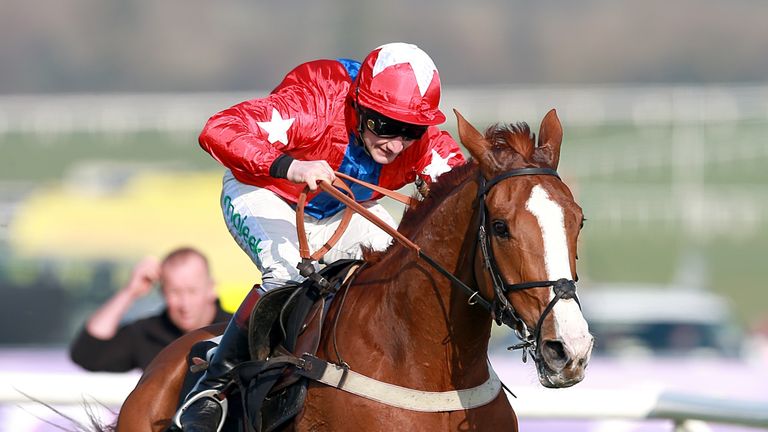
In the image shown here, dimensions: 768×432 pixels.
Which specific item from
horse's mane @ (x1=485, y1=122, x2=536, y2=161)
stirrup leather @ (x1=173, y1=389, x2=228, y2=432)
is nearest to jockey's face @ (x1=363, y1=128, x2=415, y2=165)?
horse's mane @ (x1=485, y1=122, x2=536, y2=161)

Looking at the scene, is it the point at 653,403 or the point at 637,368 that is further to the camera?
the point at 637,368

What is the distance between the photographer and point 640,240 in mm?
28969

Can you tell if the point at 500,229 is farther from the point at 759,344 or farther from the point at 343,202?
the point at 759,344

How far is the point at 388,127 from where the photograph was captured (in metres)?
3.84

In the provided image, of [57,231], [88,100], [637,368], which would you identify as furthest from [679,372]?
[88,100]

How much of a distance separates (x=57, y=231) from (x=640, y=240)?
1786 centimetres

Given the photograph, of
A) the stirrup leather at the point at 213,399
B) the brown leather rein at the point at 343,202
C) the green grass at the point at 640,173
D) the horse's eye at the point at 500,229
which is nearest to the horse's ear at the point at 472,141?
the horse's eye at the point at 500,229

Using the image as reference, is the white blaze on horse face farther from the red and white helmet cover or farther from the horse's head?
the red and white helmet cover

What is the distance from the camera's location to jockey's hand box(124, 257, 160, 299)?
609 centimetres

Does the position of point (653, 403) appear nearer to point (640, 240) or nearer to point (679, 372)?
point (679, 372)

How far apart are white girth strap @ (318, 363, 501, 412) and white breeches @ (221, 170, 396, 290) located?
483 mm

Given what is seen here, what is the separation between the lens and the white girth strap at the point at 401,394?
11.3ft

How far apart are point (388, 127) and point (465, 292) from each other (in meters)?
0.68

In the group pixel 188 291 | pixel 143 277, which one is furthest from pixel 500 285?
pixel 143 277
